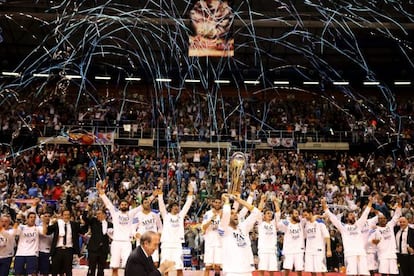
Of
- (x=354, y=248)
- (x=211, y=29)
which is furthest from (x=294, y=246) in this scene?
(x=211, y=29)

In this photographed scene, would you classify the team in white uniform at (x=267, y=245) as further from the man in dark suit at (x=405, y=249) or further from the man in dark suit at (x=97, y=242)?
the man in dark suit at (x=97, y=242)

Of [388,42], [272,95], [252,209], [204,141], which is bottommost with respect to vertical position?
[252,209]

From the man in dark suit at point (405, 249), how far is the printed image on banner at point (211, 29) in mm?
14213

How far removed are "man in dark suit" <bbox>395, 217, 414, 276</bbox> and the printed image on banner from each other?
14.2 meters

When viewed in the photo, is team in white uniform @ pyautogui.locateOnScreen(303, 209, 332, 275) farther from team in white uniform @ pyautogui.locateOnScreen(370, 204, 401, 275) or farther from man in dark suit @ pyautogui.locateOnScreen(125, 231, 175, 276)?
man in dark suit @ pyautogui.locateOnScreen(125, 231, 175, 276)

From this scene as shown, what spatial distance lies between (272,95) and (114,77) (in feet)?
36.0

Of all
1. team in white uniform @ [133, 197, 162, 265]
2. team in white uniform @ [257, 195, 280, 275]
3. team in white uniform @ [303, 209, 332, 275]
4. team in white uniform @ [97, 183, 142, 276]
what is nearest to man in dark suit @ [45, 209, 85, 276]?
team in white uniform @ [97, 183, 142, 276]

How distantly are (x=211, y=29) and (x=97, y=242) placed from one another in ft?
53.0

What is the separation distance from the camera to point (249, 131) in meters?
31.8

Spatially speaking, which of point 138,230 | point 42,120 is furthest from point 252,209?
point 42,120

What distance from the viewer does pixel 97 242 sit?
1284 centimetres

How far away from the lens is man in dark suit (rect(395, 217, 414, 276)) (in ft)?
43.5

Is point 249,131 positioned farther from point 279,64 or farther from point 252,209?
point 252,209

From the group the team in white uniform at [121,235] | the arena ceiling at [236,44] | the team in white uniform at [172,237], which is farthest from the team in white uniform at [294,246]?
the arena ceiling at [236,44]
